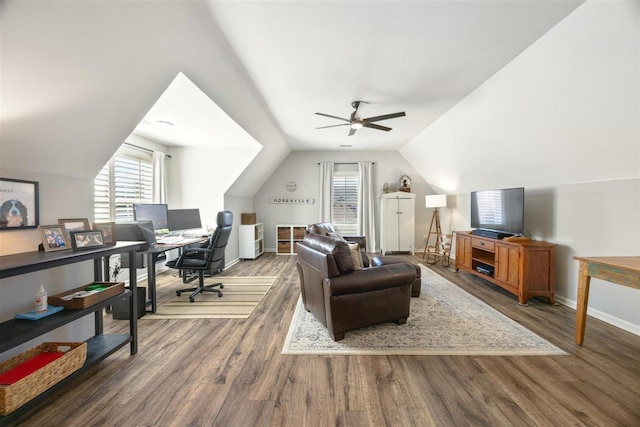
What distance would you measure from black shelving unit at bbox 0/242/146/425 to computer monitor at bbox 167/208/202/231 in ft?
7.23

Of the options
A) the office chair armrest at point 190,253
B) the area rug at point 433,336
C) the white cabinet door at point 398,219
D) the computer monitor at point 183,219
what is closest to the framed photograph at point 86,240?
the office chair armrest at point 190,253

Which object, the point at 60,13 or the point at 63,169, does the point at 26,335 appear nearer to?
the point at 63,169

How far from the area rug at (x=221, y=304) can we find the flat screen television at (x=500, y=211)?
3.62m

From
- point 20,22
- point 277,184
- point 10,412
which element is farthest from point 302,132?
point 10,412

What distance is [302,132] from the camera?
5023 mm

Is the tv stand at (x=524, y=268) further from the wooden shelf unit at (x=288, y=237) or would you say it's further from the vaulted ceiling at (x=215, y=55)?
the wooden shelf unit at (x=288, y=237)

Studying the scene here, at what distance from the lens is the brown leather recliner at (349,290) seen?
7.63ft

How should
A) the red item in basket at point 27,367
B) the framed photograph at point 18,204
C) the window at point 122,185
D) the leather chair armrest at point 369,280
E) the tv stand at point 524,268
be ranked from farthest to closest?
the window at point 122,185 → the tv stand at point 524,268 → the leather chair armrest at point 369,280 → the framed photograph at point 18,204 → the red item in basket at point 27,367

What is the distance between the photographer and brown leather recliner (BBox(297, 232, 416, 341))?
233 centimetres

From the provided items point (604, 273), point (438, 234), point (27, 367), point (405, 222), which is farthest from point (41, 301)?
point (438, 234)

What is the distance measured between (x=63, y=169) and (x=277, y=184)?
16.2ft

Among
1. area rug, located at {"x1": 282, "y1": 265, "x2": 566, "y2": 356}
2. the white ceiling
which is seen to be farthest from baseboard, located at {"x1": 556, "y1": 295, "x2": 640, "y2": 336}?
the white ceiling

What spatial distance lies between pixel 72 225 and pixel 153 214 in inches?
81.3

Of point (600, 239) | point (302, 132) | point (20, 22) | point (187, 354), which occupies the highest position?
point (302, 132)
